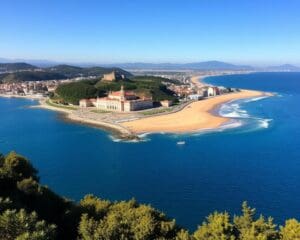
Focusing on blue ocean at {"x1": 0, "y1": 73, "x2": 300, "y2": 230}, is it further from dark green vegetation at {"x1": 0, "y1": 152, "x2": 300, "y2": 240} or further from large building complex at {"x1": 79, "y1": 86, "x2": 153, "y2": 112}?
large building complex at {"x1": 79, "y1": 86, "x2": 153, "y2": 112}

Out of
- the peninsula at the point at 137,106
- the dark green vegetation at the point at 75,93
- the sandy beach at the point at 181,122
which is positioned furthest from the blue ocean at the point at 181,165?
the dark green vegetation at the point at 75,93

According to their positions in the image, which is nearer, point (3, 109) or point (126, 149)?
point (126, 149)

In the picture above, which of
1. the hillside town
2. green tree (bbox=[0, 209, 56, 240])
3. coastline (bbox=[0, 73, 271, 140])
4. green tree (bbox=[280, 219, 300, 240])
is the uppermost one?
green tree (bbox=[0, 209, 56, 240])

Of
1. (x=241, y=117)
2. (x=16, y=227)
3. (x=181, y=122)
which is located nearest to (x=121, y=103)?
(x=181, y=122)

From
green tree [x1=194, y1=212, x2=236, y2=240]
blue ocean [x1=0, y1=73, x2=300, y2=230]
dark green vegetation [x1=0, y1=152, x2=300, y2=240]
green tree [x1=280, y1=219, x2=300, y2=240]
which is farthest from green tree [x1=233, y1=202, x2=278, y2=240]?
blue ocean [x1=0, y1=73, x2=300, y2=230]

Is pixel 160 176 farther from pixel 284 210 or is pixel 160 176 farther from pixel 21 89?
pixel 21 89

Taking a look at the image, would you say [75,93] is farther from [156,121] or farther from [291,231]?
[291,231]

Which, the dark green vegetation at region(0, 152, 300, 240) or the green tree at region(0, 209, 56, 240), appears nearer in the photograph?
the green tree at region(0, 209, 56, 240)

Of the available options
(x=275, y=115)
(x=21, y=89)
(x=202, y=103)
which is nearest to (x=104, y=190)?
(x=275, y=115)
